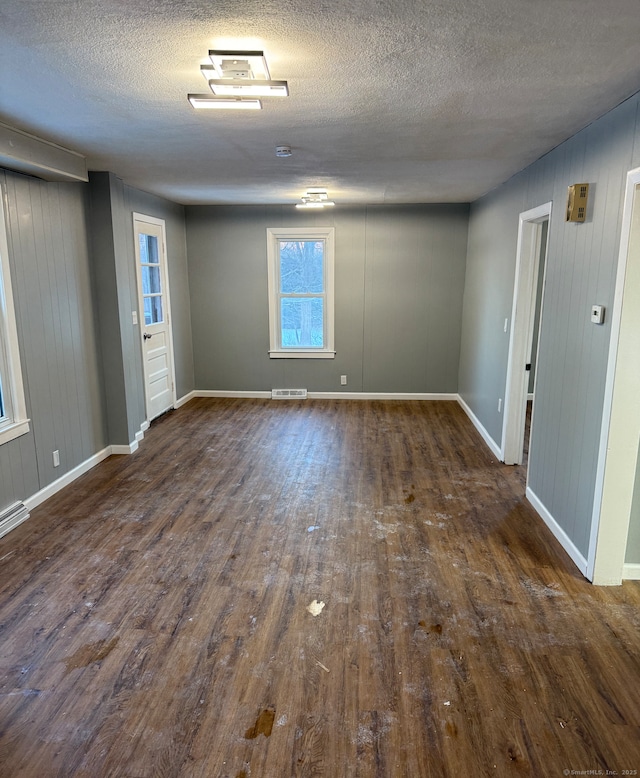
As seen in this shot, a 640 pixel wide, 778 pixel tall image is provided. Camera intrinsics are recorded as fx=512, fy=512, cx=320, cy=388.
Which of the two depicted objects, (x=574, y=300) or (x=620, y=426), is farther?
(x=574, y=300)

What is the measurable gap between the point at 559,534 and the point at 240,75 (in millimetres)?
3058

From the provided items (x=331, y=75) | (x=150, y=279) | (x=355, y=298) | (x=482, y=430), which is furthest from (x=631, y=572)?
(x=150, y=279)

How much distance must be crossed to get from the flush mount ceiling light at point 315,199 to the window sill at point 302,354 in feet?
6.02

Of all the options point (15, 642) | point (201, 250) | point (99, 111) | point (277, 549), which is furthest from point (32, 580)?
point (201, 250)

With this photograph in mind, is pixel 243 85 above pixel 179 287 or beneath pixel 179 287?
above

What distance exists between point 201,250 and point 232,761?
5938 mm

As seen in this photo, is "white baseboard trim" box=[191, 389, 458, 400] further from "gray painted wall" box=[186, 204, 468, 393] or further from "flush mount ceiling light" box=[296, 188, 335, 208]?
"flush mount ceiling light" box=[296, 188, 335, 208]

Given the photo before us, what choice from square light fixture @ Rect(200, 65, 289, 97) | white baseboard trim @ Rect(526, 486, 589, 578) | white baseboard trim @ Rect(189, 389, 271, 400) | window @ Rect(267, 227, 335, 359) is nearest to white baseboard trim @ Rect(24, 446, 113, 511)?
white baseboard trim @ Rect(189, 389, 271, 400)

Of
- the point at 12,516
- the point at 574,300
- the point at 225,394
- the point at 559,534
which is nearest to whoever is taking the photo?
the point at 574,300

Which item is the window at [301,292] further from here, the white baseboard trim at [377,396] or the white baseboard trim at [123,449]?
the white baseboard trim at [123,449]

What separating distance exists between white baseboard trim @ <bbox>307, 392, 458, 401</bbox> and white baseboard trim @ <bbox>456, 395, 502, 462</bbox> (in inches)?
11.2

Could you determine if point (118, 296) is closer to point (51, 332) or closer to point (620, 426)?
point (51, 332)

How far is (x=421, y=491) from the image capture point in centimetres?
402

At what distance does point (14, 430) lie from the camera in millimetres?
3455
